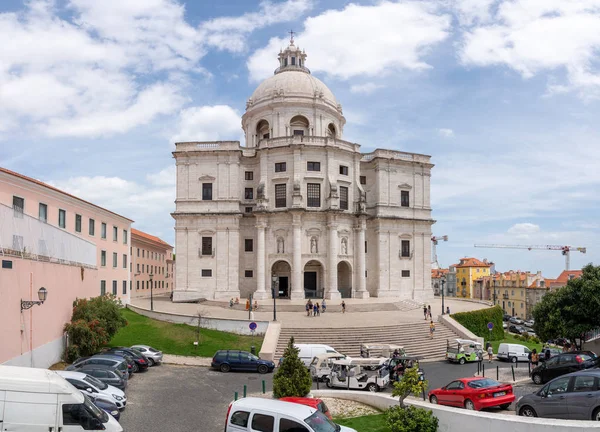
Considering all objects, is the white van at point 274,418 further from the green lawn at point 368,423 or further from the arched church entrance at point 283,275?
the arched church entrance at point 283,275

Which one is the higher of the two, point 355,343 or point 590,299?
point 590,299

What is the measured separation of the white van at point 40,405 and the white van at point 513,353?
27.4 m

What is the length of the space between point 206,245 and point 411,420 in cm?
4333

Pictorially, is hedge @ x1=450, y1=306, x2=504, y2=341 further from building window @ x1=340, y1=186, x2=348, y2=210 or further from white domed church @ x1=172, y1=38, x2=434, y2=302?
building window @ x1=340, y1=186, x2=348, y2=210

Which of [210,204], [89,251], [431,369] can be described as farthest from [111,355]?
[210,204]

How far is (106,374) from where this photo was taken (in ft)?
68.5

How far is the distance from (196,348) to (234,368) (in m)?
5.87

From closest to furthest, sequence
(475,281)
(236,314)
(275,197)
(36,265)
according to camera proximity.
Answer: (36,265) < (236,314) < (275,197) < (475,281)

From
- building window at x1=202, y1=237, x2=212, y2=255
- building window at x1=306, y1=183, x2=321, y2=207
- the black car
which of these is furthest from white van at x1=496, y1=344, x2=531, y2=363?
building window at x1=202, y1=237, x2=212, y2=255

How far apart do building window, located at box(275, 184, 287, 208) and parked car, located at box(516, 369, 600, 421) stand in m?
40.6

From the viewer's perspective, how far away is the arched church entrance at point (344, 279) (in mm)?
55188

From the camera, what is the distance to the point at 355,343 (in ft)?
111

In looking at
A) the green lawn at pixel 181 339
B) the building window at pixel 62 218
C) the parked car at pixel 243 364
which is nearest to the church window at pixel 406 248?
the green lawn at pixel 181 339

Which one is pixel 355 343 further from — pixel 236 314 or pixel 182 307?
pixel 182 307
